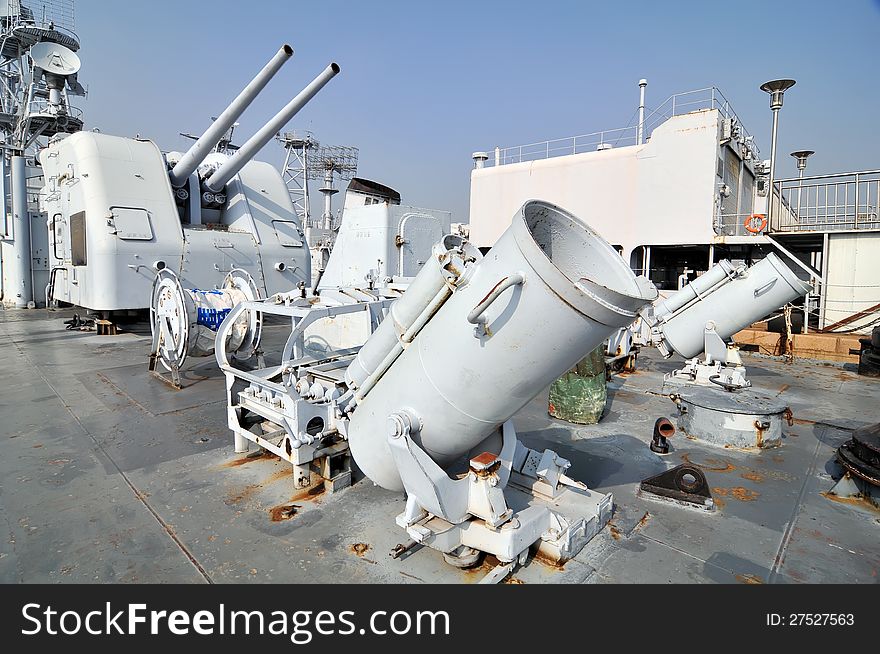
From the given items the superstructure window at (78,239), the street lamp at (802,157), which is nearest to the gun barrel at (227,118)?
the superstructure window at (78,239)

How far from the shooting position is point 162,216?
35.1 ft

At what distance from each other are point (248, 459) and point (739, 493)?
387cm

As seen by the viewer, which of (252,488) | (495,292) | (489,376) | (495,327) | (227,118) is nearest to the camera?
(495,292)

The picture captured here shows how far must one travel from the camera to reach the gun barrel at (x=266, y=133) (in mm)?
8898

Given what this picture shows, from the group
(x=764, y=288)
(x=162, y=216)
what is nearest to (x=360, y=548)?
(x=764, y=288)

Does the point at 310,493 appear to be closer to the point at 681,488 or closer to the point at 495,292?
the point at 495,292

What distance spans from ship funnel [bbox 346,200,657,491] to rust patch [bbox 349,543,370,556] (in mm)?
438

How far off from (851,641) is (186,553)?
3242 mm

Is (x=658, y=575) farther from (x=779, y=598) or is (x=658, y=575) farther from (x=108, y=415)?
(x=108, y=415)

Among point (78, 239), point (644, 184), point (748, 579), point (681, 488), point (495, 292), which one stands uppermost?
point (644, 184)

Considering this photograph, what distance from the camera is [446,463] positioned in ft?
9.68

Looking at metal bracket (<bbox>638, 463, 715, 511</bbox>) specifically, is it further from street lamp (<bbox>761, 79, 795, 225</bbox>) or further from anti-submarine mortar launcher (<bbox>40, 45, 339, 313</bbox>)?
street lamp (<bbox>761, 79, 795, 225</bbox>)

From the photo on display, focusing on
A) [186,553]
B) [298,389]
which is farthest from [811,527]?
[186,553]

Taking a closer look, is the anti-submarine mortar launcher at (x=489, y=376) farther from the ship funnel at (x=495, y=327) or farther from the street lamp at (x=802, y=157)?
the street lamp at (x=802, y=157)
